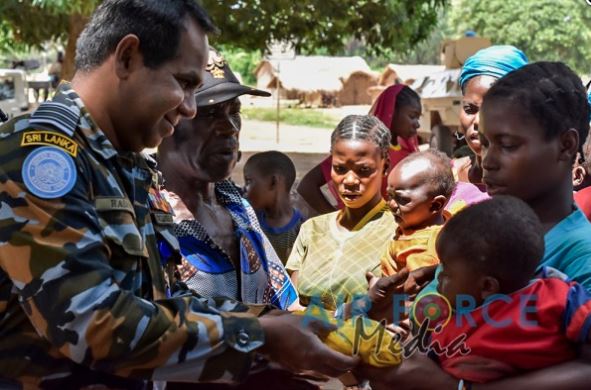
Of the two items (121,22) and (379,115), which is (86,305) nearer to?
(121,22)

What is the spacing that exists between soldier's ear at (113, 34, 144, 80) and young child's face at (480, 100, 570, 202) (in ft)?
3.16

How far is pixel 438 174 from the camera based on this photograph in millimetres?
3383

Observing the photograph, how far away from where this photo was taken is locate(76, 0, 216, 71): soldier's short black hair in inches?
76.4

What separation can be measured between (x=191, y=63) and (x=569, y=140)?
102 cm

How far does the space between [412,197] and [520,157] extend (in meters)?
1.13

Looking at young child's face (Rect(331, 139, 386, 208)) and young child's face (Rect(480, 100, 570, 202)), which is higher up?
young child's face (Rect(480, 100, 570, 202))

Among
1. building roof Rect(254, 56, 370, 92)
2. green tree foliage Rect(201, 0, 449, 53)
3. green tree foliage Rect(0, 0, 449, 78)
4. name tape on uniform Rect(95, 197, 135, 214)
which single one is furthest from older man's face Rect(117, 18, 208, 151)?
building roof Rect(254, 56, 370, 92)

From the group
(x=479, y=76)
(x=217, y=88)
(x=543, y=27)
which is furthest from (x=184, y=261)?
(x=543, y=27)

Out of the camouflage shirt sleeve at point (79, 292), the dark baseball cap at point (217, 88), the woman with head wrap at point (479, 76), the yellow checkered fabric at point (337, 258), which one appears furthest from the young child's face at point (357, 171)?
the camouflage shirt sleeve at point (79, 292)

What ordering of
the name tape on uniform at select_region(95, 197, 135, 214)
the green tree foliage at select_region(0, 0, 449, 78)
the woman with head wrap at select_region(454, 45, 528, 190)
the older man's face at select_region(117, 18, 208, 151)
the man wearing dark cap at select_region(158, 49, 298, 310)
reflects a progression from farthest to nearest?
the green tree foliage at select_region(0, 0, 449, 78)
the woman with head wrap at select_region(454, 45, 528, 190)
the man wearing dark cap at select_region(158, 49, 298, 310)
the older man's face at select_region(117, 18, 208, 151)
the name tape on uniform at select_region(95, 197, 135, 214)

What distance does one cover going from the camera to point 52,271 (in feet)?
5.63

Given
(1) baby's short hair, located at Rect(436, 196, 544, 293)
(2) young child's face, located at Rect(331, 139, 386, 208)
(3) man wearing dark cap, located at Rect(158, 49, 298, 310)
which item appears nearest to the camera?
(1) baby's short hair, located at Rect(436, 196, 544, 293)

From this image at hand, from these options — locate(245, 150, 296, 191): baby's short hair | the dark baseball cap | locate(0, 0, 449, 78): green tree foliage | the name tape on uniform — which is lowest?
locate(245, 150, 296, 191): baby's short hair

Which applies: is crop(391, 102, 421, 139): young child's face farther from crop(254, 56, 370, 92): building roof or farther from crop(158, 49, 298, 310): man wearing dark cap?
crop(254, 56, 370, 92): building roof
